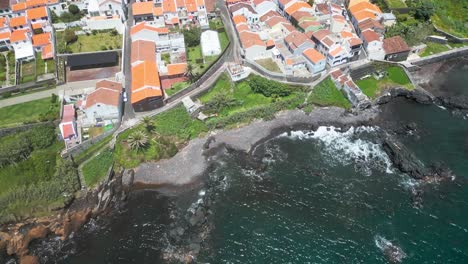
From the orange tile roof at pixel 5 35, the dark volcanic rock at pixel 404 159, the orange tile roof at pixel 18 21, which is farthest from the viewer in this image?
the orange tile roof at pixel 18 21

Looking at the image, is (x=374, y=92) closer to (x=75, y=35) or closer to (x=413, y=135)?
(x=413, y=135)

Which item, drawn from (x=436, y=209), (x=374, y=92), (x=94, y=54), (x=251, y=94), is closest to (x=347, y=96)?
(x=374, y=92)

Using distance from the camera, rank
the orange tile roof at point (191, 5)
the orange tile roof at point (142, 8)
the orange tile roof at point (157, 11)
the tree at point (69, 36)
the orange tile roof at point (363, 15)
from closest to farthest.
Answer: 1. the tree at point (69, 36)
2. the orange tile roof at point (363, 15)
3. the orange tile roof at point (157, 11)
4. the orange tile roof at point (142, 8)
5. the orange tile roof at point (191, 5)

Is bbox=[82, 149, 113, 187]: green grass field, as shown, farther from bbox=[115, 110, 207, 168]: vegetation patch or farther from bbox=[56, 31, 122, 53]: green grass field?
bbox=[56, 31, 122, 53]: green grass field

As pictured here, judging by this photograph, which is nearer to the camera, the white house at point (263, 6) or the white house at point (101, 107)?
A: the white house at point (101, 107)

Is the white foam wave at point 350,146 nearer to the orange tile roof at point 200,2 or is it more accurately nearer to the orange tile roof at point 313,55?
the orange tile roof at point 313,55

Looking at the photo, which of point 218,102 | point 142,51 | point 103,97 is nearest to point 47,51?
point 142,51

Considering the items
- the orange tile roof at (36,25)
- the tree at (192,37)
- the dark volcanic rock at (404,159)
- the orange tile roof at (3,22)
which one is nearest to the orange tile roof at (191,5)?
the tree at (192,37)
